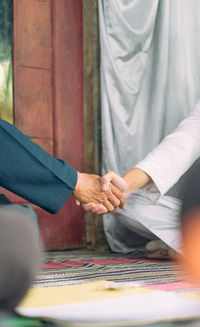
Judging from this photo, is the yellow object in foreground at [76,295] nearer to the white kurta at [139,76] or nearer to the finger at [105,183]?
the finger at [105,183]

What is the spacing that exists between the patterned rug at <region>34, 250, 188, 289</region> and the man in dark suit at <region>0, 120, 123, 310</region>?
197 mm

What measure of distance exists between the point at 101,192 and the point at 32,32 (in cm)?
93

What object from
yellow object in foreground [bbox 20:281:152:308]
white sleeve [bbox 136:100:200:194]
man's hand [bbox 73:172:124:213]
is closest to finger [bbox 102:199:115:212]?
man's hand [bbox 73:172:124:213]

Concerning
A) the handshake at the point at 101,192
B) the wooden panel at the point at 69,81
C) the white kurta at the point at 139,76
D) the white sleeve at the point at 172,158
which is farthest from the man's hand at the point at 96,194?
the wooden panel at the point at 69,81

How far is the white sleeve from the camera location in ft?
5.66

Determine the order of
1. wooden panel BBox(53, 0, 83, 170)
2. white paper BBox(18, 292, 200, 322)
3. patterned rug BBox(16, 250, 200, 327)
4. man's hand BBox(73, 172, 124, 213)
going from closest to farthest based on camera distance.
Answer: white paper BBox(18, 292, 200, 322), patterned rug BBox(16, 250, 200, 327), man's hand BBox(73, 172, 124, 213), wooden panel BBox(53, 0, 83, 170)

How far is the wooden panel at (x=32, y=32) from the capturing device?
2.16 m

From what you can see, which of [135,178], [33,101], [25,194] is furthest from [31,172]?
[33,101]

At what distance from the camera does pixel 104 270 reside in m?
1.55

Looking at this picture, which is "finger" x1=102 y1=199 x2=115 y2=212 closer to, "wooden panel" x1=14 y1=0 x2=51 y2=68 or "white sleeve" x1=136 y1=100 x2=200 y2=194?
"white sleeve" x1=136 y1=100 x2=200 y2=194

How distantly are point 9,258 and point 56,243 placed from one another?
1625mm

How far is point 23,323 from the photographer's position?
0.67m

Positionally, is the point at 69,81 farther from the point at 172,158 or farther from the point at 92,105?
the point at 172,158

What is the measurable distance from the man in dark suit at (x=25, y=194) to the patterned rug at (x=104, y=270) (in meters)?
0.20
